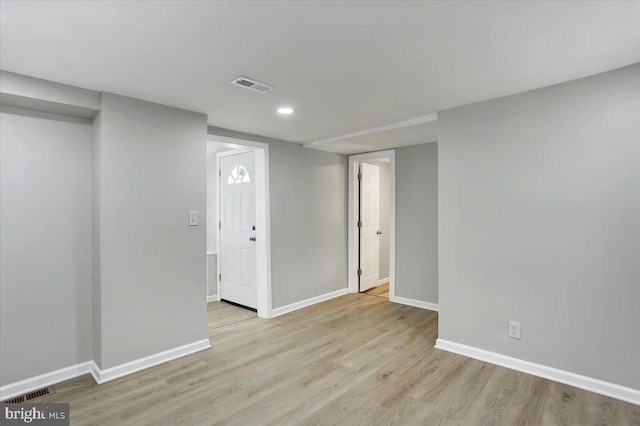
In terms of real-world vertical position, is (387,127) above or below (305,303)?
above

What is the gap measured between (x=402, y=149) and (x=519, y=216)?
2.22m

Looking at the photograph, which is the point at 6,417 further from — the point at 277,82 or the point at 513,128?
the point at 513,128

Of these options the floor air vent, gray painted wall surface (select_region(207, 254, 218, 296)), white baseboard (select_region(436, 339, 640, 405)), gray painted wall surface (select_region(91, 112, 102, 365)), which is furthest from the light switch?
white baseboard (select_region(436, 339, 640, 405))

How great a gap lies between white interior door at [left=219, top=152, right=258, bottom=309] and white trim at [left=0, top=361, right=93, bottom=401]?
6.44 feet

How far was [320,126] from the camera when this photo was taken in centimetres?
365

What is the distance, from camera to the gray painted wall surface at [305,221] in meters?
4.24

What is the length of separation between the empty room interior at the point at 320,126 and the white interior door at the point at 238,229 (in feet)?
3.12

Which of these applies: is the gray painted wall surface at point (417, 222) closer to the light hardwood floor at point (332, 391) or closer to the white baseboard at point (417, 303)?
the white baseboard at point (417, 303)

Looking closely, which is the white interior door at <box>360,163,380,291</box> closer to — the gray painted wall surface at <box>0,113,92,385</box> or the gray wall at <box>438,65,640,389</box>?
the gray wall at <box>438,65,640,389</box>

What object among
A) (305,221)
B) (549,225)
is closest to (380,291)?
Answer: (305,221)

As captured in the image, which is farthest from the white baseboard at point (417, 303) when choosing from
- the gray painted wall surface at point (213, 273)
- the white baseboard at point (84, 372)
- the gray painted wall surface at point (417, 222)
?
the white baseboard at point (84, 372)

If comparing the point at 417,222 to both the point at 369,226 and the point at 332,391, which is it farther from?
the point at 332,391

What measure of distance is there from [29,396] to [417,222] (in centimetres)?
422

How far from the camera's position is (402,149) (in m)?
4.67
